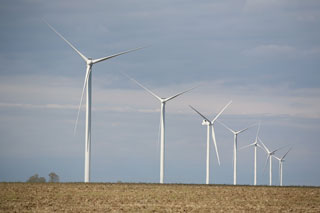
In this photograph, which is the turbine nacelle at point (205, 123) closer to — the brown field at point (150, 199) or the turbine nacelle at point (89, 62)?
the turbine nacelle at point (89, 62)

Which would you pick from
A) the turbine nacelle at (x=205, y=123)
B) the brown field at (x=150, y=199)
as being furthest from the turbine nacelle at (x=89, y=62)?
the turbine nacelle at (x=205, y=123)

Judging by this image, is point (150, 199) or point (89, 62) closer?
point (150, 199)

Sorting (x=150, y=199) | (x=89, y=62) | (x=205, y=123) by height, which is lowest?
(x=150, y=199)

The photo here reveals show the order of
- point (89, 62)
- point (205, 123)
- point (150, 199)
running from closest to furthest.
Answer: point (150, 199) → point (89, 62) → point (205, 123)

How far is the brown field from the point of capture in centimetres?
3895

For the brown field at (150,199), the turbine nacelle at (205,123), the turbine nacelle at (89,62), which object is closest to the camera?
the brown field at (150,199)

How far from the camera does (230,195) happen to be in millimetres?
48156

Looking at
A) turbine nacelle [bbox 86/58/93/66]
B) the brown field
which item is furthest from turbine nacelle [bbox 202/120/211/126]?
the brown field

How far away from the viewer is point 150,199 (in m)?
43.8

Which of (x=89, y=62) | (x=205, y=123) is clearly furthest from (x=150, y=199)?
(x=205, y=123)

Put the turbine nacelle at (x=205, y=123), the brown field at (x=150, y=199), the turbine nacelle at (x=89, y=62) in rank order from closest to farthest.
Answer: the brown field at (x=150, y=199), the turbine nacelle at (x=89, y=62), the turbine nacelle at (x=205, y=123)

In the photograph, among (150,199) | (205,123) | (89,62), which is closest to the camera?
(150,199)

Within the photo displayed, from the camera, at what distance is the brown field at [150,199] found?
3895cm

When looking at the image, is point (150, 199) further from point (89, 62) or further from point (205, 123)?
point (205, 123)
